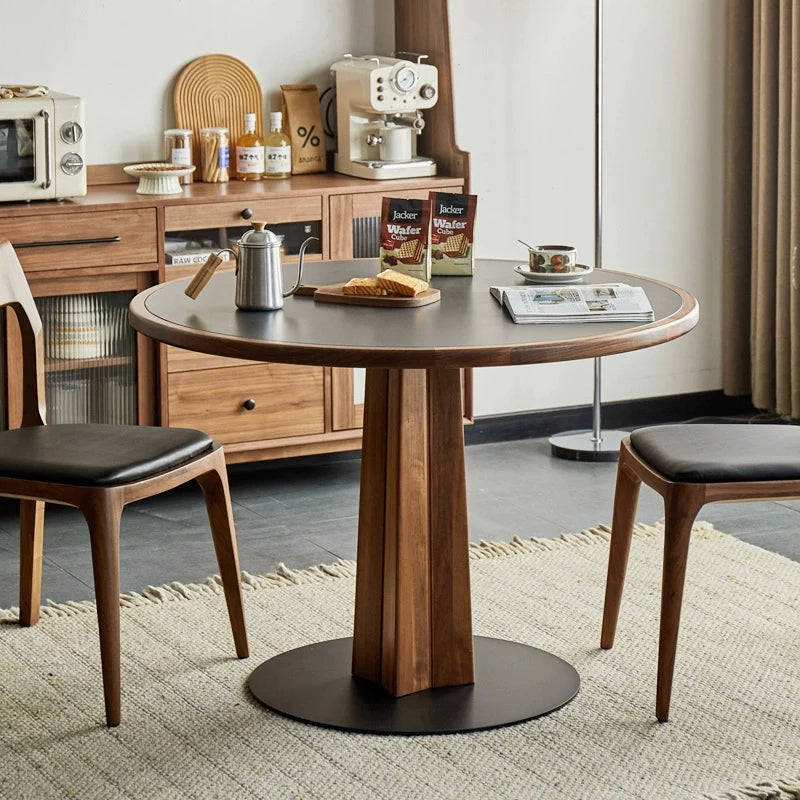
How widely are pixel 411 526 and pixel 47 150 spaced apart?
5.44ft

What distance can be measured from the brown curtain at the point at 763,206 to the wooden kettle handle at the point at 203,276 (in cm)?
245

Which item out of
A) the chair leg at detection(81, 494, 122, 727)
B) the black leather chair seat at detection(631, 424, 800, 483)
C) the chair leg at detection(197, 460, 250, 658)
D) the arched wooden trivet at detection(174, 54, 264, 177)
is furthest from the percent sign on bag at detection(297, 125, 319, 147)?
the chair leg at detection(81, 494, 122, 727)

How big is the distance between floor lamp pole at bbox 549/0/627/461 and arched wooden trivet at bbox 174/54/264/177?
3.25ft

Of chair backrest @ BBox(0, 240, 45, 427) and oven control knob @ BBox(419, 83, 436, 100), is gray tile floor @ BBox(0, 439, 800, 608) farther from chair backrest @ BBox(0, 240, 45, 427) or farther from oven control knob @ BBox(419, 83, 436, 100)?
oven control knob @ BBox(419, 83, 436, 100)

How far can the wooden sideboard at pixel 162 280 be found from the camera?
3496 mm

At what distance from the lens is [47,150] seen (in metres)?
3.53

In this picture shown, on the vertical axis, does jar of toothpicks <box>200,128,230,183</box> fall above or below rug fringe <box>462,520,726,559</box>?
above

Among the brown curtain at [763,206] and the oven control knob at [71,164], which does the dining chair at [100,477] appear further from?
the brown curtain at [763,206]

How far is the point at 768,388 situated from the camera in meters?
4.55

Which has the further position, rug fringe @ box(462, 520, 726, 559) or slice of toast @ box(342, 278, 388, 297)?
rug fringe @ box(462, 520, 726, 559)

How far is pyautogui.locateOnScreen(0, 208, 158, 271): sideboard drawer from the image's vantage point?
3430mm

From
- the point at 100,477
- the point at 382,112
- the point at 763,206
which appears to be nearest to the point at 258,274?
the point at 100,477

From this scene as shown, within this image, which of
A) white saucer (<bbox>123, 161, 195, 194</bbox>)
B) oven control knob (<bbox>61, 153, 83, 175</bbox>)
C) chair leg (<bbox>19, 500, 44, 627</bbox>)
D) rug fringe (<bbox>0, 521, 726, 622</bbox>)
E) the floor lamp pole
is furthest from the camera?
the floor lamp pole

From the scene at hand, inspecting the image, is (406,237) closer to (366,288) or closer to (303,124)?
(366,288)
